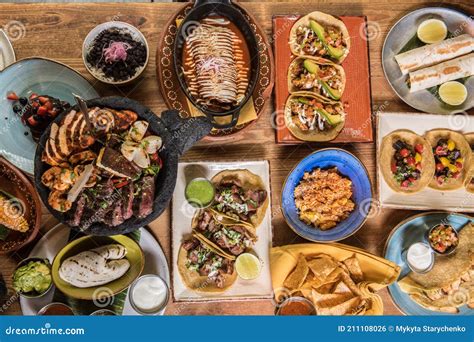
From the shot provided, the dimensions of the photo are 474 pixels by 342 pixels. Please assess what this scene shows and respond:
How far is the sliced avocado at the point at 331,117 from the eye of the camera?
2711 millimetres

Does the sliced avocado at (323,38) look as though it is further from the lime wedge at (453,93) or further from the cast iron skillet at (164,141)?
the cast iron skillet at (164,141)

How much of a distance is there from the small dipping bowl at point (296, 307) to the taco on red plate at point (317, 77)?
3.88ft

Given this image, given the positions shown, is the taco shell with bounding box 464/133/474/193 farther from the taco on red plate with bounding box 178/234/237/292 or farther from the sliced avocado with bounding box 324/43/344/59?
the taco on red plate with bounding box 178/234/237/292

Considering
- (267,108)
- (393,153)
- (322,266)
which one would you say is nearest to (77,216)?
(267,108)

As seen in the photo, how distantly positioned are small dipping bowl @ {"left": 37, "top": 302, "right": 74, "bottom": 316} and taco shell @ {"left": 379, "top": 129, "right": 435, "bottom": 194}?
6.31 feet

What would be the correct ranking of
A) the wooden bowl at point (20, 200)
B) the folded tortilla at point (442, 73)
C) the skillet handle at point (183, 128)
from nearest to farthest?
the skillet handle at point (183, 128), the wooden bowl at point (20, 200), the folded tortilla at point (442, 73)

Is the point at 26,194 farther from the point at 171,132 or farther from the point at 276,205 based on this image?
the point at 276,205

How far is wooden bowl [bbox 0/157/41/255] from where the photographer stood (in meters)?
2.38

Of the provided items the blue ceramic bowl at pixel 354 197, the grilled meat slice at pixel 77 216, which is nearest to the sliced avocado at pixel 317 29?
Answer: the blue ceramic bowl at pixel 354 197

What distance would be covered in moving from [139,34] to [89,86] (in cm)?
40

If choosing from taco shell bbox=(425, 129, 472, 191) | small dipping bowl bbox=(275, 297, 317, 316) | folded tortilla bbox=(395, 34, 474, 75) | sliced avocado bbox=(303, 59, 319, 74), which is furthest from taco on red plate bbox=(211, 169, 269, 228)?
folded tortilla bbox=(395, 34, 474, 75)

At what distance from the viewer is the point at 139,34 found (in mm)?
2588
